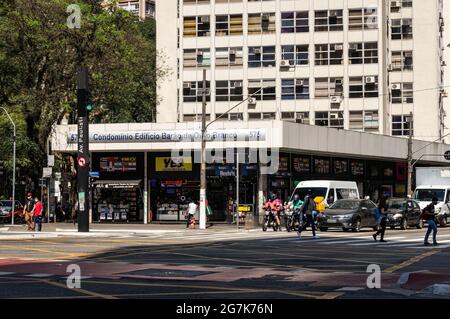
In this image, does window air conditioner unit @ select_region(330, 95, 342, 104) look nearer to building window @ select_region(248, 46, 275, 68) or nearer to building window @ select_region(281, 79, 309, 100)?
building window @ select_region(281, 79, 309, 100)

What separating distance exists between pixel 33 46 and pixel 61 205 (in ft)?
39.5

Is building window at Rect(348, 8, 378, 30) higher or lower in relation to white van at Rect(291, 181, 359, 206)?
higher

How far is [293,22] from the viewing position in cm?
7325

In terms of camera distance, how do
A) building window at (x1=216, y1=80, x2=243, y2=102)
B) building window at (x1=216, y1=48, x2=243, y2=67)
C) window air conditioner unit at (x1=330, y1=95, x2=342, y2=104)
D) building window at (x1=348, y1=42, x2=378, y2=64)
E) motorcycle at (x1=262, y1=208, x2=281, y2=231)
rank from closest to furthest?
motorcycle at (x1=262, y1=208, x2=281, y2=231) → building window at (x1=348, y1=42, x2=378, y2=64) → window air conditioner unit at (x1=330, y1=95, x2=342, y2=104) → building window at (x1=216, y1=48, x2=243, y2=67) → building window at (x1=216, y1=80, x2=243, y2=102)

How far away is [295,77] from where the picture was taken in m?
73.6

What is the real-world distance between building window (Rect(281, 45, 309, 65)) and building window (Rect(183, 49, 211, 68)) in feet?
21.5

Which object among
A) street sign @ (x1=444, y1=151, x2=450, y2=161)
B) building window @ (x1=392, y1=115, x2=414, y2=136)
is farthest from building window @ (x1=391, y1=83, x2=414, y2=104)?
street sign @ (x1=444, y1=151, x2=450, y2=161)

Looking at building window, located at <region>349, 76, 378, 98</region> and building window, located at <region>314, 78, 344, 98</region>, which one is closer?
building window, located at <region>349, 76, 378, 98</region>

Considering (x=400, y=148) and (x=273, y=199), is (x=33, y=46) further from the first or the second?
(x=400, y=148)

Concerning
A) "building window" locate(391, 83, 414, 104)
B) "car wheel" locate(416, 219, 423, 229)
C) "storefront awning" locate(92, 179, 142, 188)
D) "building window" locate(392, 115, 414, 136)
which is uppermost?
"building window" locate(391, 83, 414, 104)

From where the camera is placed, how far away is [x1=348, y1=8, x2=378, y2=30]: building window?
237ft
